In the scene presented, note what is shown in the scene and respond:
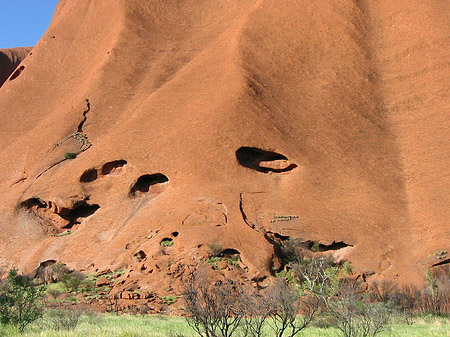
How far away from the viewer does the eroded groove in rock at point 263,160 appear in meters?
27.5

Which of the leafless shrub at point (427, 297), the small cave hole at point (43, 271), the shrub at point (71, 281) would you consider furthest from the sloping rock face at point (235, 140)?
the shrub at point (71, 281)

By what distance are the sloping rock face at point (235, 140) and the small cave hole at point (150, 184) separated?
7 cm

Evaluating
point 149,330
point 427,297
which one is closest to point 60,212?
point 149,330

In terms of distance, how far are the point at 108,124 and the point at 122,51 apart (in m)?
5.60

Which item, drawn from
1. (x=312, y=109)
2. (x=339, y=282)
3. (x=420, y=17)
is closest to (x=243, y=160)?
(x=312, y=109)

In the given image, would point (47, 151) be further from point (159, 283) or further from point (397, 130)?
point (397, 130)

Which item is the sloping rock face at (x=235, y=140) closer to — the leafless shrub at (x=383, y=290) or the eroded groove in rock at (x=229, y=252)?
the eroded groove in rock at (x=229, y=252)

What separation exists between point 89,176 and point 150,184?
3.26 m

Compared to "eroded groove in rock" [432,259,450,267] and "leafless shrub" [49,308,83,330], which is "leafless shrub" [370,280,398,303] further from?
"leafless shrub" [49,308,83,330]

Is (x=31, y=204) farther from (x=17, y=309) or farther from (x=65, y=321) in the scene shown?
(x=65, y=321)

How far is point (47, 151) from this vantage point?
3228 centimetres

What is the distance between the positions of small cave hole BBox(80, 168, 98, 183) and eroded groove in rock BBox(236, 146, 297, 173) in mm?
7063

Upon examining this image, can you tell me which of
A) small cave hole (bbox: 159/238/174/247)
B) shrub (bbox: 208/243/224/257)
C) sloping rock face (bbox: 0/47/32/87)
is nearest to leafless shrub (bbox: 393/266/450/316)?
shrub (bbox: 208/243/224/257)

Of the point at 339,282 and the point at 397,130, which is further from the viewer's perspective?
the point at 397,130
